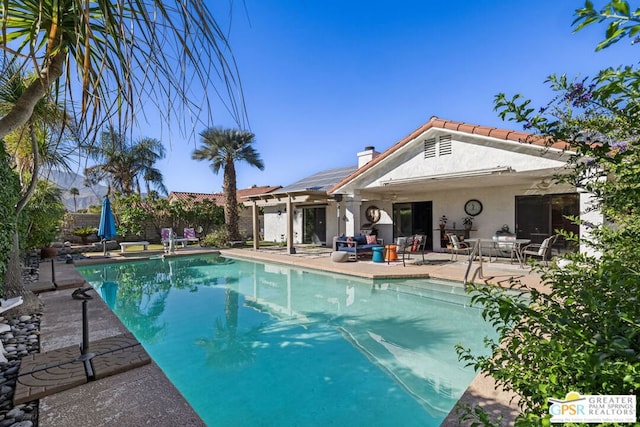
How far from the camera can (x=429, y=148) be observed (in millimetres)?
12711

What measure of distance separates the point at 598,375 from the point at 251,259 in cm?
1612

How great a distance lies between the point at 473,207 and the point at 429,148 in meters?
5.02

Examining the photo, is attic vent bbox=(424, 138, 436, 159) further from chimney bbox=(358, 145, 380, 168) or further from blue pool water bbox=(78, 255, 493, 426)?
chimney bbox=(358, 145, 380, 168)

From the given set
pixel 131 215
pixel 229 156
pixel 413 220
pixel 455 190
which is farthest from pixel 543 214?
pixel 131 215

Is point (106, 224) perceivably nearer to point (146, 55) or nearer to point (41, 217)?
point (41, 217)

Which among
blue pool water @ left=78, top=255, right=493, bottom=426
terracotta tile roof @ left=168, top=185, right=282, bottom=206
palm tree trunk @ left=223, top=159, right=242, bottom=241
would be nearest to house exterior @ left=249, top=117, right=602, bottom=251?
palm tree trunk @ left=223, top=159, right=242, bottom=241

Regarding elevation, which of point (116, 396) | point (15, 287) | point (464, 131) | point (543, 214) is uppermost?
point (464, 131)

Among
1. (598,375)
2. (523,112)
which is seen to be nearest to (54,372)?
(598,375)

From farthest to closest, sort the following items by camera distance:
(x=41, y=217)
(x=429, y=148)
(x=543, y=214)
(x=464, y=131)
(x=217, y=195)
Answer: (x=217, y=195)
(x=543, y=214)
(x=41, y=217)
(x=429, y=148)
(x=464, y=131)

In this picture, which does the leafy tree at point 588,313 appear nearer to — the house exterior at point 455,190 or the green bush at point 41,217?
the house exterior at point 455,190

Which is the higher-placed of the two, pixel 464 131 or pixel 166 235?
pixel 464 131

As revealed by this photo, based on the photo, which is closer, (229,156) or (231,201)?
(229,156)

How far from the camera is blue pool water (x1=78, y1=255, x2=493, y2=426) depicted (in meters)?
4.23

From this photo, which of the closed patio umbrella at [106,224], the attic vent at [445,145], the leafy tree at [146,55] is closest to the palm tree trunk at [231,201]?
the closed patio umbrella at [106,224]
